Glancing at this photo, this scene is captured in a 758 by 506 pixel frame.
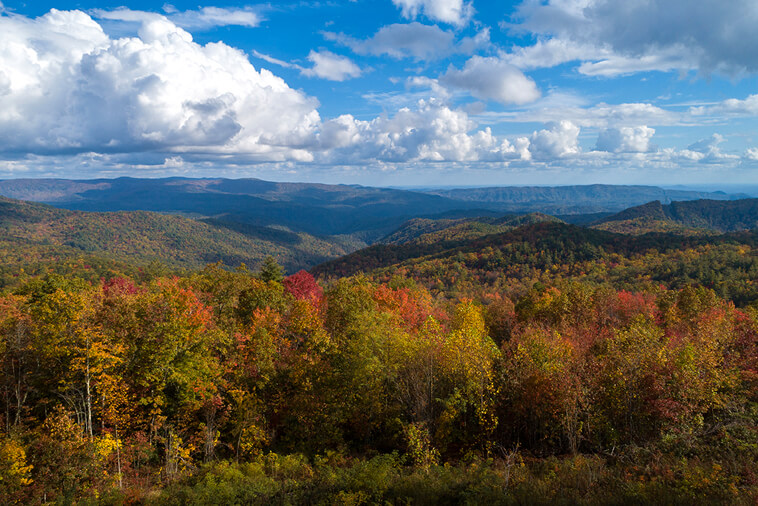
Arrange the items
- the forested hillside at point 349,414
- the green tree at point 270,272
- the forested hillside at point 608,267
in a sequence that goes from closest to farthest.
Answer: the forested hillside at point 349,414 < the green tree at point 270,272 < the forested hillside at point 608,267

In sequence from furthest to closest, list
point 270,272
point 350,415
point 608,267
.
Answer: point 608,267, point 270,272, point 350,415

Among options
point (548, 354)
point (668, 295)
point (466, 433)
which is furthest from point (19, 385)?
point (668, 295)

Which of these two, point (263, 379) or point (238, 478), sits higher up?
point (263, 379)

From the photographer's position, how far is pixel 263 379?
1062 inches

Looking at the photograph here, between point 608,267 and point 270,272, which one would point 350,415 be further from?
point 608,267

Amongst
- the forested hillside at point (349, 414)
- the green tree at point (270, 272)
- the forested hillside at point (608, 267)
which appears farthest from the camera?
the forested hillside at point (608, 267)

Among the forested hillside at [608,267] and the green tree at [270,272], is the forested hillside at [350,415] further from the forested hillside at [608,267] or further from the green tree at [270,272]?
the forested hillside at [608,267]

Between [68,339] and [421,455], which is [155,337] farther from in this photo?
[421,455]

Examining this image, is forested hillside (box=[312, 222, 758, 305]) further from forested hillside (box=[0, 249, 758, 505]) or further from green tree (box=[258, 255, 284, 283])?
forested hillside (box=[0, 249, 758, 505])

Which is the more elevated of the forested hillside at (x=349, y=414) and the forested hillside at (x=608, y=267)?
the forested hillside at (x=349, y=414)

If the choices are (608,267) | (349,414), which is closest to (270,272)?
(349,414)

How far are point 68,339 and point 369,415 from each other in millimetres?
17965

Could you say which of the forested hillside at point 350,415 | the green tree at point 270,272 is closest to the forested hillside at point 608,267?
the green tree at point 270,272

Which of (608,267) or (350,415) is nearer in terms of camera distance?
(350,415)
